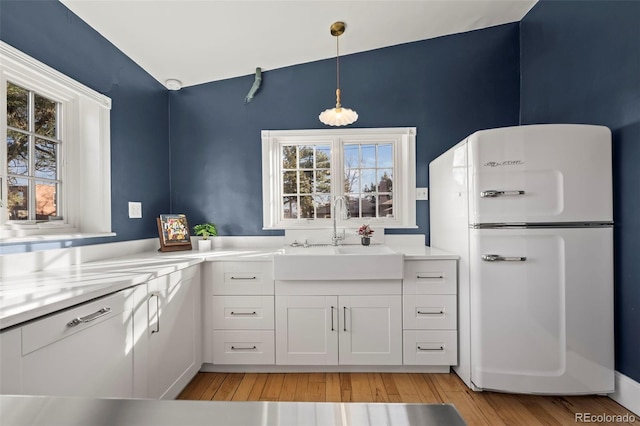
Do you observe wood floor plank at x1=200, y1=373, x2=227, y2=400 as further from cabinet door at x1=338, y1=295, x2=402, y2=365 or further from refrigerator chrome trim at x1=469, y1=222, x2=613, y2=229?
refrigerator chrome trim at x1=469, y1=222, x2=613, y2=229

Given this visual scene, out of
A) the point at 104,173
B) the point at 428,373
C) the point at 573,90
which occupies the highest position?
the point at 573,90

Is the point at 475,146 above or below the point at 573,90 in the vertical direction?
below

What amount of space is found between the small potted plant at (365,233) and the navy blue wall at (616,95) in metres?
1.46

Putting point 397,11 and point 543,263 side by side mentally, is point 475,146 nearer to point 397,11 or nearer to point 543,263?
point 543,263

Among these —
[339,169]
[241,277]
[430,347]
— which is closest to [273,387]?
[241,277]

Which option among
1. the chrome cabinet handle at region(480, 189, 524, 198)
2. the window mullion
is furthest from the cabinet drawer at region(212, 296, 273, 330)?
the chrome cabinet handle at region(480, 189, 524, 198)

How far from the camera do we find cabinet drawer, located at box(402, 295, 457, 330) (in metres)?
2.08

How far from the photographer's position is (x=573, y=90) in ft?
6.97

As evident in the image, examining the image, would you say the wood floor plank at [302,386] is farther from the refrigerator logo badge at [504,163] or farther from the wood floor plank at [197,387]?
the refrigerator logo badge at [504,163]

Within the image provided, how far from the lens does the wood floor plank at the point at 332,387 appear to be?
185 centimetres

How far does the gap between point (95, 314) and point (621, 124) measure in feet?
9.44

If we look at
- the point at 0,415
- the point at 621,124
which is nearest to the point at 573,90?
the point at 621,124

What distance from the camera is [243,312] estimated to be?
2.13 meters

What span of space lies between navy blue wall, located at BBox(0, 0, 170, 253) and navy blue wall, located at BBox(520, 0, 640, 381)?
3083mm
